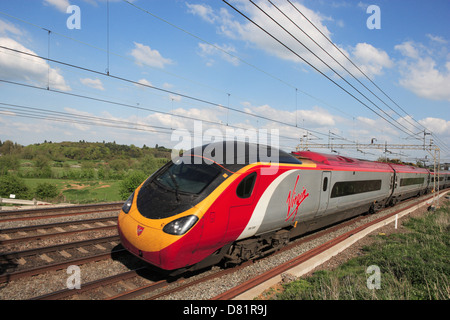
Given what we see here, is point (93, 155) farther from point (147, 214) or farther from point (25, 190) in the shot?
point (147, 214)

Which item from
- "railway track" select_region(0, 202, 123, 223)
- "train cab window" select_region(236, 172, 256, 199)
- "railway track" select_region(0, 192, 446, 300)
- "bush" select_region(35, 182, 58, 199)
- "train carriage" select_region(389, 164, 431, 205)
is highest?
"train cab window" select_region(236, 172, 256, 199)

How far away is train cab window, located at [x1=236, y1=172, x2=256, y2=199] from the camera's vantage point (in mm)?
6020

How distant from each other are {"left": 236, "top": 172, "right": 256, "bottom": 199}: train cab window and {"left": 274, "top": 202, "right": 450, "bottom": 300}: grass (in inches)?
82.7

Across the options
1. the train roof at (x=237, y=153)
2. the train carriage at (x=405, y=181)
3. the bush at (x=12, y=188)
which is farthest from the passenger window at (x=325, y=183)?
the bush at (x=12, y=188)

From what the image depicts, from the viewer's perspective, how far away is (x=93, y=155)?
9156 cm

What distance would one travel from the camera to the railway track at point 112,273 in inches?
219

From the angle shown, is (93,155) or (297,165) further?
(93,155)

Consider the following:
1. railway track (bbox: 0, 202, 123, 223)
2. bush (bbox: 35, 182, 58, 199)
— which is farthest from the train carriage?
bush (bbox: 35, 182, 58, 199)

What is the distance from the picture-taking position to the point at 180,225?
5.17 meters

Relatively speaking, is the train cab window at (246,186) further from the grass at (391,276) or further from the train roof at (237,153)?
the grass at (391,276)

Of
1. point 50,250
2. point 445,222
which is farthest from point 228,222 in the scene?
point 445,222

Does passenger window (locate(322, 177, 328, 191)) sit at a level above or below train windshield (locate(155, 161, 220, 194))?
below

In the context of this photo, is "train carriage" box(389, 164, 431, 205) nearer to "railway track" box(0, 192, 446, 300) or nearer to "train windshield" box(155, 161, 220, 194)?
"railway track" box(0, 192, 446, 300)
